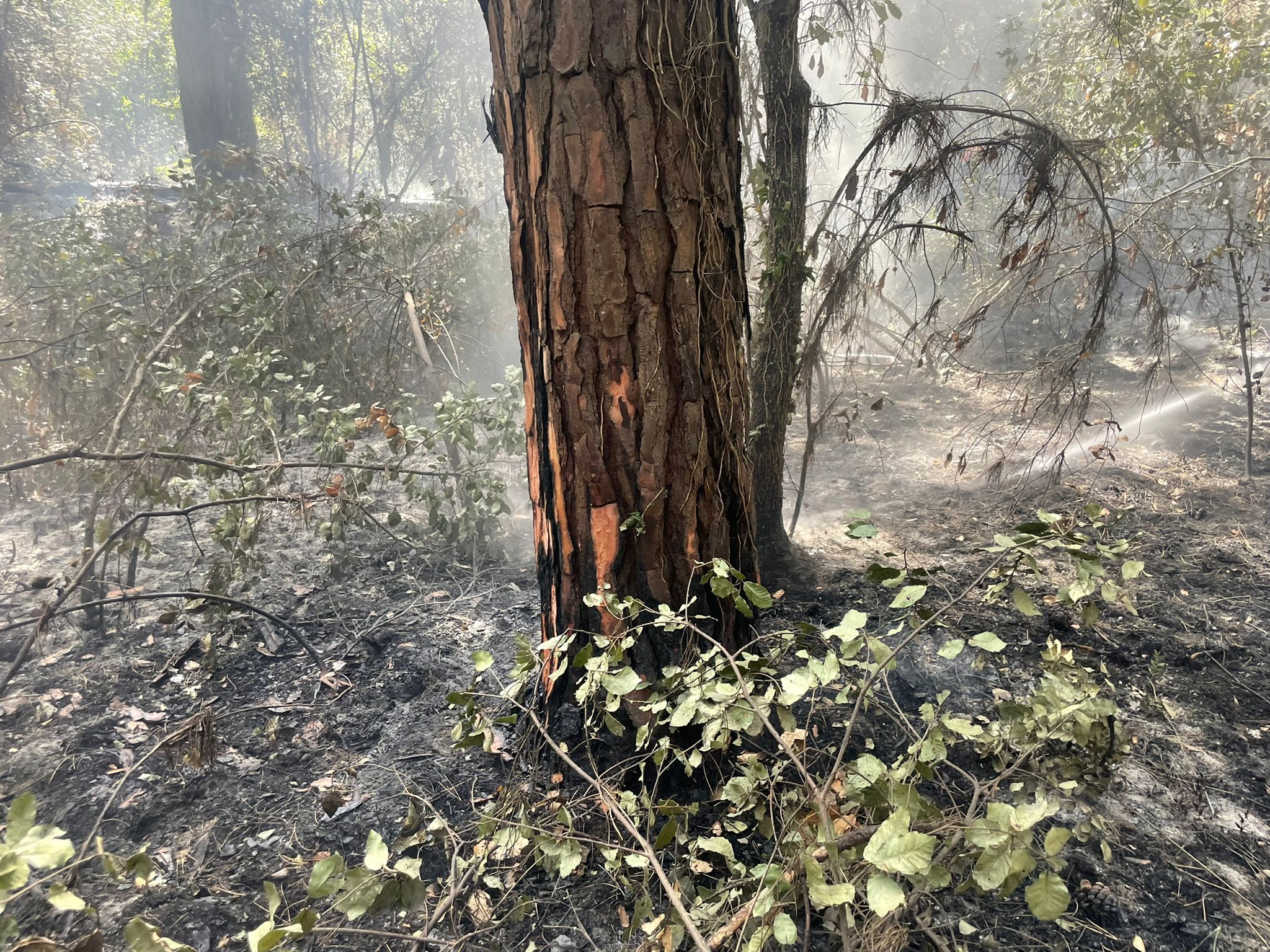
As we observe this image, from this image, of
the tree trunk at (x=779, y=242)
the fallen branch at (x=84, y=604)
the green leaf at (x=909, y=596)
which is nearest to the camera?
the green leaf at (x=909, y=596)

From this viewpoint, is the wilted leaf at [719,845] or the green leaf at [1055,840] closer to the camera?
the green leaf at [1055,840]

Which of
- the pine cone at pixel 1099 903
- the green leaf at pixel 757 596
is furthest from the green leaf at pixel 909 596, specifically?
the pine cone at pixel 1099 903

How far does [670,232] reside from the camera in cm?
157

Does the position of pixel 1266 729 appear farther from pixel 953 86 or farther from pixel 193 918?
pixel 953 86

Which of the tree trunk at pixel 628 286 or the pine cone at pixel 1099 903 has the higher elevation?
the tree trunk at pixel 628 286

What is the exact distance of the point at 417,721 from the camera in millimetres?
2295

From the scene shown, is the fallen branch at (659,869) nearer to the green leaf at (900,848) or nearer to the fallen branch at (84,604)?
the green leaf at (900,848)

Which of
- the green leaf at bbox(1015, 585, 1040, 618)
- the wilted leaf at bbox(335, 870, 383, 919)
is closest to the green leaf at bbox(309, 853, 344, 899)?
the wilted leaf at bbox(335, 870, 383, 919)

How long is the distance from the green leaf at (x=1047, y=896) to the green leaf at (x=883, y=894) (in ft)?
0.65

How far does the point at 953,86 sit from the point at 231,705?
76.4 ft

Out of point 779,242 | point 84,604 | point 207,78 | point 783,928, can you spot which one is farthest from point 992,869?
point 207,78

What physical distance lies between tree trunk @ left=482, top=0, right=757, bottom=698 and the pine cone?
1.01m

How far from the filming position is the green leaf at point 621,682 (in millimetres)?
1299

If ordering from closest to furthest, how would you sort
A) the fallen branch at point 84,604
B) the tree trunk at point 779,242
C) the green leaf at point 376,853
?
the green leaf at point 376,853 → the fallen branch at point 84,604 → the tree trunk at point 779,242
